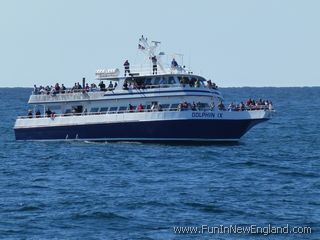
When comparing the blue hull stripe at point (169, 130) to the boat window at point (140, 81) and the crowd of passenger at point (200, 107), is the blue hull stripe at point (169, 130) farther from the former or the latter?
the boat window at point (140, 81)

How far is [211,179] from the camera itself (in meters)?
48.8

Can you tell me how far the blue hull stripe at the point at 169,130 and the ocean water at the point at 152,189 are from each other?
0.71 meters

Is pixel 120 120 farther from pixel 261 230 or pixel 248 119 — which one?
pixel 261 230

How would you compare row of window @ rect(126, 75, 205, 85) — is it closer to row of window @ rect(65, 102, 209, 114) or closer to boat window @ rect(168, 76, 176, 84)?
boat window @ rect(168, 76, 176, 84)

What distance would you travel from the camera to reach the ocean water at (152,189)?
36406mm

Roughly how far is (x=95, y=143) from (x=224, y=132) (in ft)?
29.7

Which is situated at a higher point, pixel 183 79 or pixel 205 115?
pixel 183 79

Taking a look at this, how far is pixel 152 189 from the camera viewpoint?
4519 cm

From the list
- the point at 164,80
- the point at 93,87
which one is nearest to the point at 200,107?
the point at 164,80

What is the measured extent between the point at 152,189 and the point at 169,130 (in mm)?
19314

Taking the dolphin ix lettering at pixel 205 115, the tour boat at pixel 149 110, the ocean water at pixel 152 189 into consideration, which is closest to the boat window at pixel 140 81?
the tour boat at pixel 149 110

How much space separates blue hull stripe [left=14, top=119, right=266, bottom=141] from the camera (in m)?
64.1

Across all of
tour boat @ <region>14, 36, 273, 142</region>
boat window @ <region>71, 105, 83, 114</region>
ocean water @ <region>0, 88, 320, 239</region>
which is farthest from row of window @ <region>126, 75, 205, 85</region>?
boat window @ <region>71, 105, 83, 114</region>

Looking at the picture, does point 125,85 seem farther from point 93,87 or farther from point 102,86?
point 93,87
